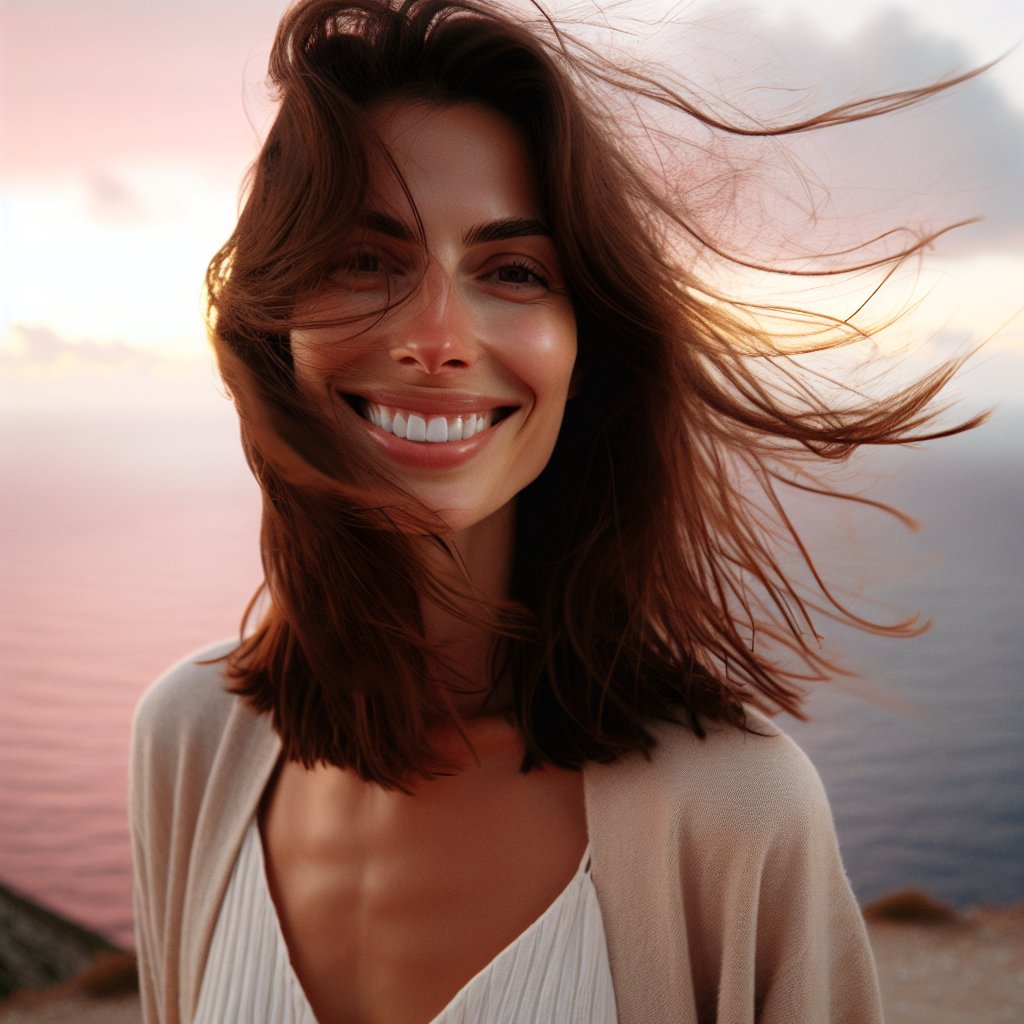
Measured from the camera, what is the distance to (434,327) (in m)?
1.10

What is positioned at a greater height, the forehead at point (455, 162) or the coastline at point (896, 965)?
the forehead at point (455, 162)

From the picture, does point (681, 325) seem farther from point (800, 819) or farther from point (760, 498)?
point (800, 819)

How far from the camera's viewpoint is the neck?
1.30m

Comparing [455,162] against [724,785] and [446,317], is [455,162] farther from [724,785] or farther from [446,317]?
[724,785]

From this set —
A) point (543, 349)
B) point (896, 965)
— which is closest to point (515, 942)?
point (543, 349)

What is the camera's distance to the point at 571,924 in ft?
3.87

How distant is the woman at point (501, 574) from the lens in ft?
3.73

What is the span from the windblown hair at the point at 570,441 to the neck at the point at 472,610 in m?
0.02

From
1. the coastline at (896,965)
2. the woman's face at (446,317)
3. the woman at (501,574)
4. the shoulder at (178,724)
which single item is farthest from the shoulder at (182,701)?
the coastline at (896,965)

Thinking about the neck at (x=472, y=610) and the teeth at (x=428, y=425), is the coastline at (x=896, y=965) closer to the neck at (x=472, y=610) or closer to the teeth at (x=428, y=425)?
the neck at (x=472, y=610)

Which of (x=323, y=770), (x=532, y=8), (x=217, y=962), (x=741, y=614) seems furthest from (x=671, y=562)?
(x=217, y=962)

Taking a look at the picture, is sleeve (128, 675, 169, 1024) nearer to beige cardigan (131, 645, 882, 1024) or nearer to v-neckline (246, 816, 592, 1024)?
v-neckline (246, 816, 592, 1024)

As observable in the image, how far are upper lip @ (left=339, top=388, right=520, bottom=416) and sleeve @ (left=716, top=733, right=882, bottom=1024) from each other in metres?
0.50

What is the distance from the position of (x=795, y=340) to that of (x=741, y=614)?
1.16ft
